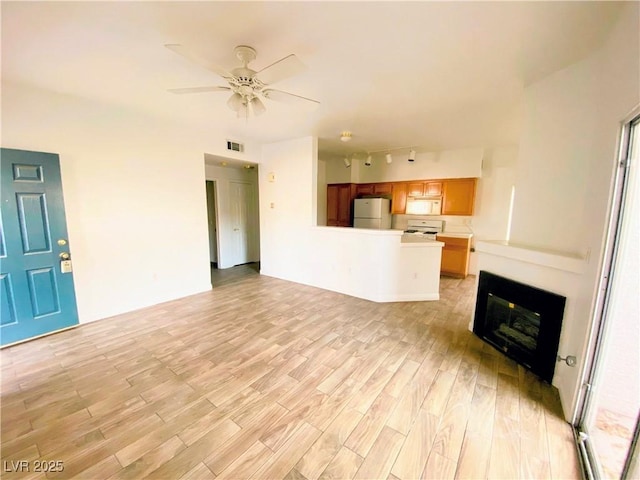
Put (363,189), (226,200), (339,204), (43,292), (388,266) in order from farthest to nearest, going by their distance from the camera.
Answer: (339,204), (363,189), (226,200), (388,266), (43,292)

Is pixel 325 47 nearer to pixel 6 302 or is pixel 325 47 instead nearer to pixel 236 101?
→ pixel 236 101

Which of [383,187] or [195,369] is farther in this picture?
[383,187]

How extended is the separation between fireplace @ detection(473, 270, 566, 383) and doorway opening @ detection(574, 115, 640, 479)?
49 centimetres

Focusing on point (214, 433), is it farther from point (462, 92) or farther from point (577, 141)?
point (462, 92)

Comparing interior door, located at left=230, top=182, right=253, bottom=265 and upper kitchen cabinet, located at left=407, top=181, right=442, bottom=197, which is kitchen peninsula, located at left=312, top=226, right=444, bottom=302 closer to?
upper kitchen cabinet, located at left=407, top=181, right=442, bottom=197

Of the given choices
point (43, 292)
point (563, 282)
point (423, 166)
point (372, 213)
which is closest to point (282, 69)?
point (563, 282)

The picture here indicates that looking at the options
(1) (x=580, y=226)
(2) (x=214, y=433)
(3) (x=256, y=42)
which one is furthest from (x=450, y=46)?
(2) (x=214, y=433)

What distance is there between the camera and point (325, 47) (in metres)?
1.92

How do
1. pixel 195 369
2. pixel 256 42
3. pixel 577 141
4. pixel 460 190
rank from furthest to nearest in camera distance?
Result: pixel 460 190, pixel 195 369, pixel 577 141, pixel 256 42

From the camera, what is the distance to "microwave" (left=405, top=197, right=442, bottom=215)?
18.2ft

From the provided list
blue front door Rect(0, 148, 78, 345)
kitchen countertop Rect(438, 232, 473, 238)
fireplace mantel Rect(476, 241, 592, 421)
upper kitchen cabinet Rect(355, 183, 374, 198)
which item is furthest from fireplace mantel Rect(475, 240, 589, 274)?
blue front door Rect(0, 148, 78, 345)

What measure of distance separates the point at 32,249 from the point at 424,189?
642 cm

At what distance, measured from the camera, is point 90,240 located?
3086mm

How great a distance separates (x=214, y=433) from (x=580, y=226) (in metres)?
3.13
